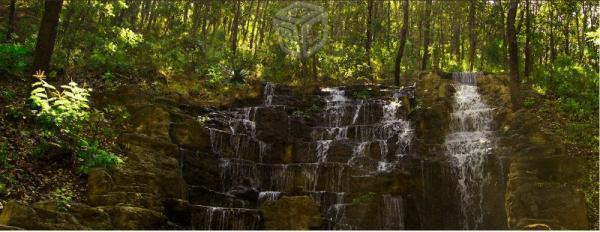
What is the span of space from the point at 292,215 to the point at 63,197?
17.0ft

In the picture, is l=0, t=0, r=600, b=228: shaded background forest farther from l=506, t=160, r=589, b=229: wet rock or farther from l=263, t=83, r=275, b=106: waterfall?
l=263, t=83, r=275, b=106: waterfall

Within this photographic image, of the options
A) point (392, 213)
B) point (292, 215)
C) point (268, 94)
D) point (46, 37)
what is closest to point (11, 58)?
point (46, 37)

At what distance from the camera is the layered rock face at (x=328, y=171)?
10.5 m

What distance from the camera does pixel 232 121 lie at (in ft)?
57.2

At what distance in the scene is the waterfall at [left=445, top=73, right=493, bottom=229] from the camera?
44.1 ft

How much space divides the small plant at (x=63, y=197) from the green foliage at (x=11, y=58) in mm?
5303

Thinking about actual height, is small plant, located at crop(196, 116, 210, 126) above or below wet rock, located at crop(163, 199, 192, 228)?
above

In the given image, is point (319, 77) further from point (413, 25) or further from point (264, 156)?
point (413, 25)

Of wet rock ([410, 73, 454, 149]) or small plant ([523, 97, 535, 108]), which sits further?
small plant ([523, 97, 535, 108])

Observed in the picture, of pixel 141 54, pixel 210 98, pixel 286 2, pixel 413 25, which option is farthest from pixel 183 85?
pixel 413 25

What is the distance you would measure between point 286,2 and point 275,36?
17.9 ft

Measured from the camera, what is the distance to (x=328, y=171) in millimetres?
14711
